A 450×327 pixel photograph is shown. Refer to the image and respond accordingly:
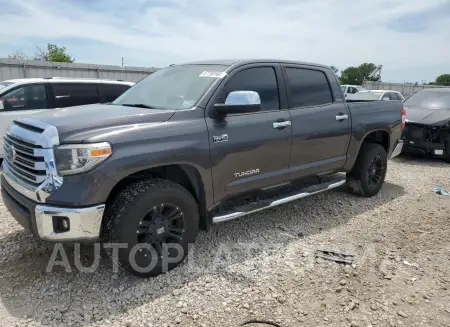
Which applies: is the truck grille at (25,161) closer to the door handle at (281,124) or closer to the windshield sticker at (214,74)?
the windshield sticker at (214,74)

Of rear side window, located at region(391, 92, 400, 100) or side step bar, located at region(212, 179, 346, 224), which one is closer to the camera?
side step bar, located at region(212, 179, 346, 224)

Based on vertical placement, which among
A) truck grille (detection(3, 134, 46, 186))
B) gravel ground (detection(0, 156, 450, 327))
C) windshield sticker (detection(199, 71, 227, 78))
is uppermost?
windshield sticker (detection(199, 71, 227, 78))

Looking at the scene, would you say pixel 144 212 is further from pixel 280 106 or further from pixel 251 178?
pixel 280 106

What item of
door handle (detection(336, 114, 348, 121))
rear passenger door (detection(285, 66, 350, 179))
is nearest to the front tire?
rear passenger door (detection(285, 66, 350, 179))

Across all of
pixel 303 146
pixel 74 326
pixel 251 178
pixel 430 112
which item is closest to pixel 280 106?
pixel 303 146

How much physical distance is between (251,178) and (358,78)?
6711 centimetres

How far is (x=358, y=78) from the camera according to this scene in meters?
65.0

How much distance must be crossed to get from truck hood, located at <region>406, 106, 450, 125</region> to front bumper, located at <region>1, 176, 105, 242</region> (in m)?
7.73

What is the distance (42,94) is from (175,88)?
15.1ft

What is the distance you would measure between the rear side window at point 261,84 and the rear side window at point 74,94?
4973 millimetres

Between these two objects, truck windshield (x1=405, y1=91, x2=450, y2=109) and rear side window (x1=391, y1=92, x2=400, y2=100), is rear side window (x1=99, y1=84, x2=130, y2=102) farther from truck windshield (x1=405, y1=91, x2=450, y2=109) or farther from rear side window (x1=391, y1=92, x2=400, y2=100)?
rear side window (x1=391, y1=92, x2=400, y2=100)

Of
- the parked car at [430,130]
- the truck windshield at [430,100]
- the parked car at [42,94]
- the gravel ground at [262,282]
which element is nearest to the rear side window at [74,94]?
the parked car at [42,94]

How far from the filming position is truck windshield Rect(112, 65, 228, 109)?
141 inches

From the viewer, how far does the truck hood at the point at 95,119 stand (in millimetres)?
2807
